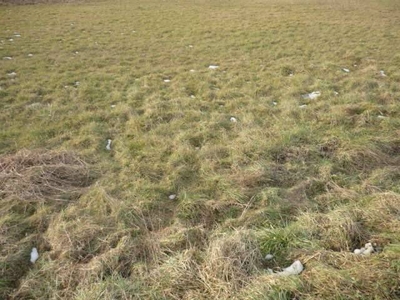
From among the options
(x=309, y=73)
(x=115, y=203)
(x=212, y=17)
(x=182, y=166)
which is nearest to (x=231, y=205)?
(x=182, y=166)

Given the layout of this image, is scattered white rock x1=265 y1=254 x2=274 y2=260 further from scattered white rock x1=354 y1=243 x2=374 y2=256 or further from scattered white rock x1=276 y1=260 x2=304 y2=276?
scattered white rock x1=354 y1=243 x2=374 y2=256

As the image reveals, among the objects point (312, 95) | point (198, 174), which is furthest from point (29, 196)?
point (312, 95)

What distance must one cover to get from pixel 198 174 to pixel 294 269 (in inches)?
94.8

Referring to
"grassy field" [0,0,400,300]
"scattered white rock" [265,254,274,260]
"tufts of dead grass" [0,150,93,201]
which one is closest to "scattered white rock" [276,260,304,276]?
"grassy field" [0,0,400,300]

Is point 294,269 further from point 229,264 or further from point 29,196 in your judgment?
point 29,196

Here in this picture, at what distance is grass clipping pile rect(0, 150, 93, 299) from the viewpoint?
380 cm

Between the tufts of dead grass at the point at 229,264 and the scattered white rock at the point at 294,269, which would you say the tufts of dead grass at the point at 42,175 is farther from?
the scattered white rock at the point at 294,269

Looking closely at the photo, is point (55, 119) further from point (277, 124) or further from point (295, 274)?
point (295, 274)

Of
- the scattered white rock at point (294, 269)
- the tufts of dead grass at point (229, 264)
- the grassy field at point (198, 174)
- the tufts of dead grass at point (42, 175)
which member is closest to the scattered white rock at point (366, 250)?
the grassy field at point (198, 174)

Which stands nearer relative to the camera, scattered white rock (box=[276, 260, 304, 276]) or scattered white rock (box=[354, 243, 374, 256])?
scattered white rock (box=[276, 260, 304, 276])

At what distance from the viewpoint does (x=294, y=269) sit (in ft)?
11.3

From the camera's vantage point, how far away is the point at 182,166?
5.51 metres

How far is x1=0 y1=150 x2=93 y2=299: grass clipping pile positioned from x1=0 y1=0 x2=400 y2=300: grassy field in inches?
0.9

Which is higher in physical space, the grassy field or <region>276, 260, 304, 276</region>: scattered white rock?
the grassy field
